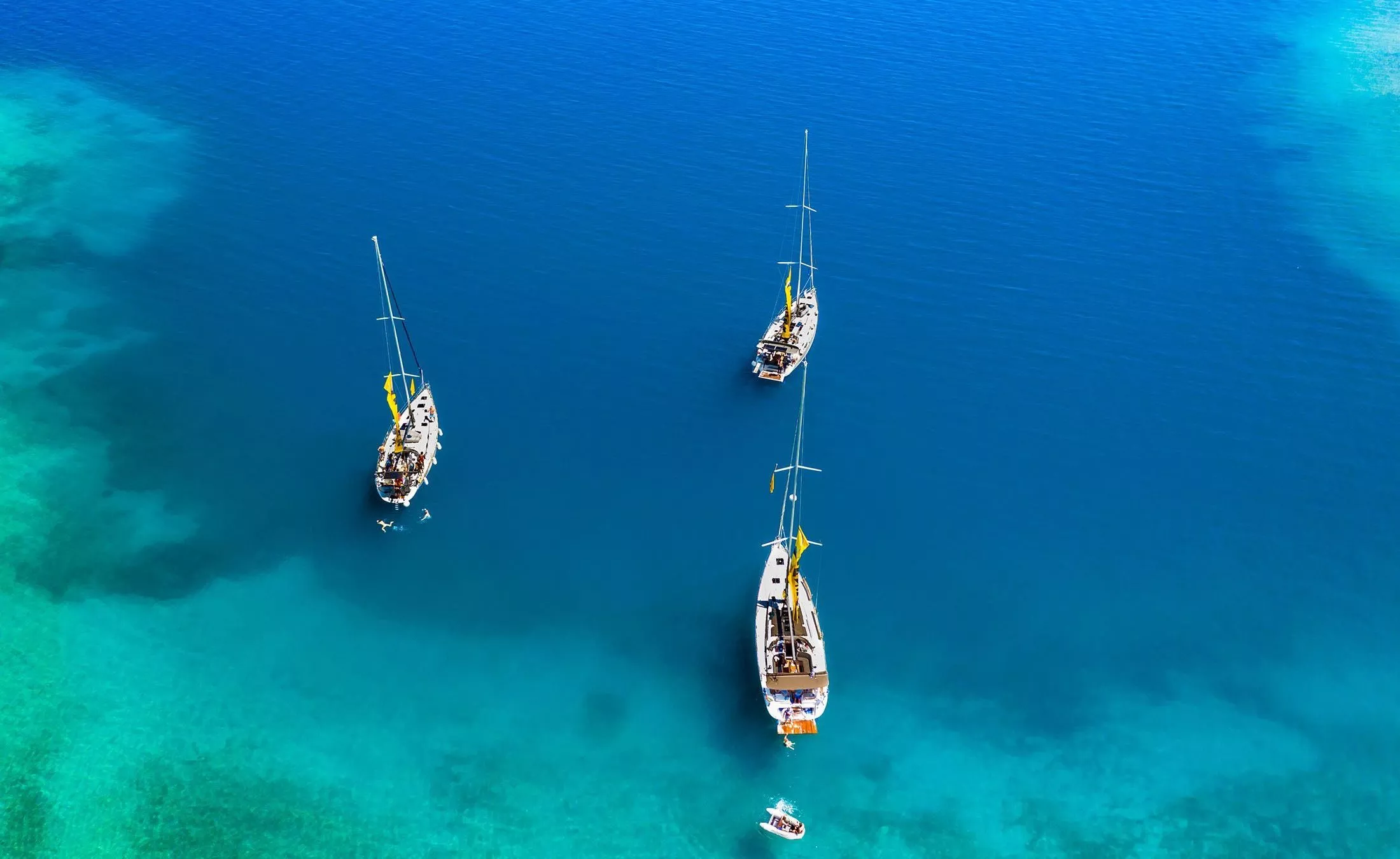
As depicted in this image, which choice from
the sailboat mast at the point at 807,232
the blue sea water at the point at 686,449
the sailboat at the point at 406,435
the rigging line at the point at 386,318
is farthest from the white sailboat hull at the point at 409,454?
the sailboat mast at the point at 807,232

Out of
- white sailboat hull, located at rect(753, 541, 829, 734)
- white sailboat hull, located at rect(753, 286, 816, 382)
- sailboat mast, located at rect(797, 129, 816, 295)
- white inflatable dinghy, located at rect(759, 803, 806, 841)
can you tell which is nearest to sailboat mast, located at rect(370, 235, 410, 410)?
white sailboat hull, located at rect(753, 286, 816, 382)

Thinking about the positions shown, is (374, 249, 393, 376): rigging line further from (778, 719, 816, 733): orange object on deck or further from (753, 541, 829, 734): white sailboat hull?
(778, 719, 816, 733): orange object on deck

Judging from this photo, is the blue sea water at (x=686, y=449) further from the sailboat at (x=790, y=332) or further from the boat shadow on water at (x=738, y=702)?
the sailboat at (x=790, y=332)

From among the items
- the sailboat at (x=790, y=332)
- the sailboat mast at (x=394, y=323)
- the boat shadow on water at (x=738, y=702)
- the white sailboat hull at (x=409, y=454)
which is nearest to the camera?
the boat shadow on water at (x=738, y=702)

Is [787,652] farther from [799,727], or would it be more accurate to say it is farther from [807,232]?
[807,232]

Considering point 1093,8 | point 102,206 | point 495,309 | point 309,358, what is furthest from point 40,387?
point 1093,8

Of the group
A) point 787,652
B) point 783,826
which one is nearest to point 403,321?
point 787,652
